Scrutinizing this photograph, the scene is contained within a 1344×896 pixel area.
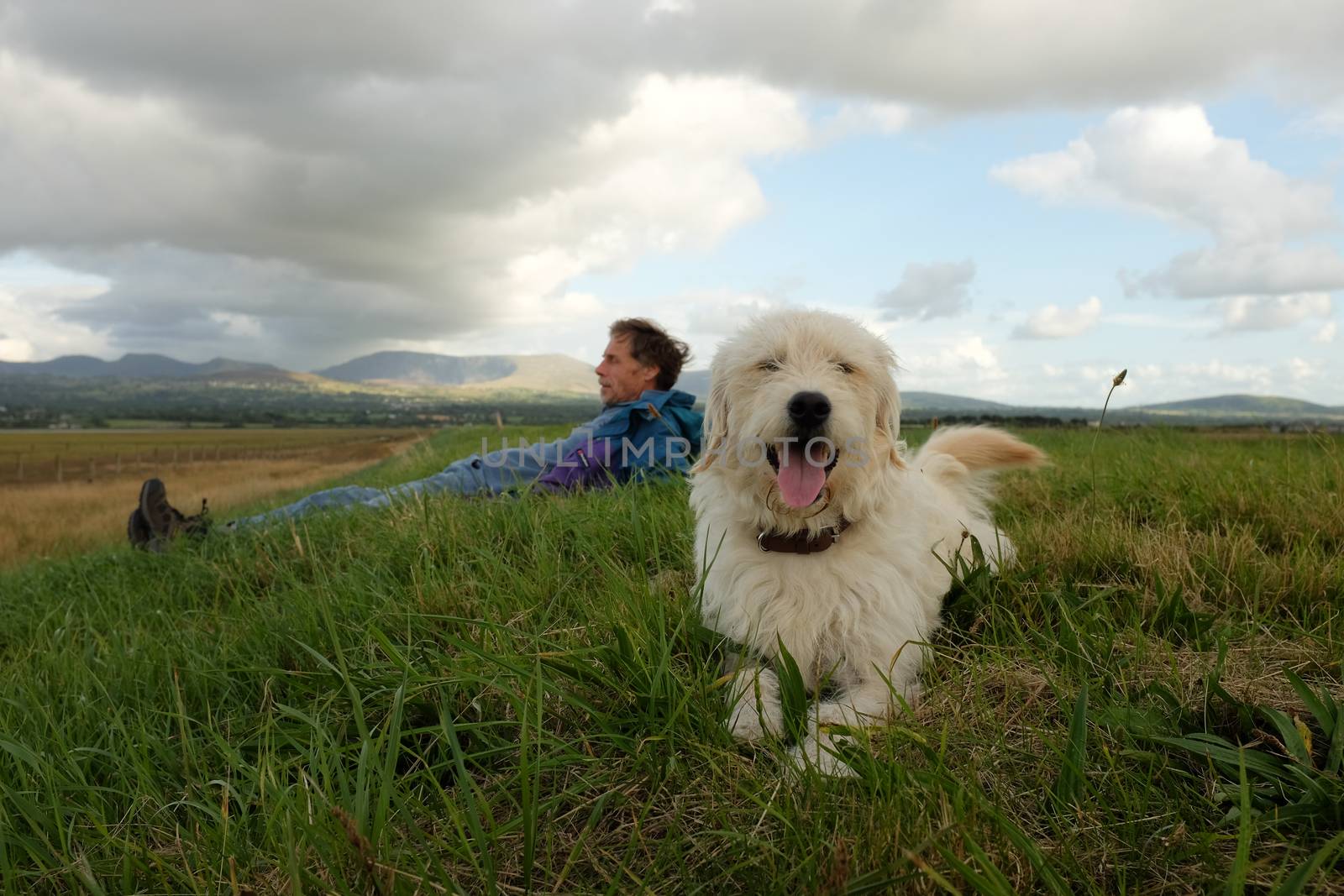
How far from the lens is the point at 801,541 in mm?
3145

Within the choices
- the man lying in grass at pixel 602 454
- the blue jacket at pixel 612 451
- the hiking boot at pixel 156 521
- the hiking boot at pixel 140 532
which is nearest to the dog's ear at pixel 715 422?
the man lying in grass at pixel 602 454

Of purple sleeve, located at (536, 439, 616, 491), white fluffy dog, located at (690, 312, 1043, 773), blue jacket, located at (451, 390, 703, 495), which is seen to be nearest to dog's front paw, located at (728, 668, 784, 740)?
white fluffy dog, located at (690, 312, 1043, 773)

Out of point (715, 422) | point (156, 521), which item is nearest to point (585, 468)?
point (715, 422)

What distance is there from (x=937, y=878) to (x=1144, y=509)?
4.41 metres

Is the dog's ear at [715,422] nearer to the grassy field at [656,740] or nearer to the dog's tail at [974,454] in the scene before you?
the grassy field at [656,740]

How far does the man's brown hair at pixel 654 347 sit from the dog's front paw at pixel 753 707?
6.06 metres

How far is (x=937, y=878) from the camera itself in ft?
4.82

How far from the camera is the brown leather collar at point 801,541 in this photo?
10.3 feet

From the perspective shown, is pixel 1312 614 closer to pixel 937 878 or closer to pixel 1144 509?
pixel 1144 509

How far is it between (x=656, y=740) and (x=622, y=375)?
6.35m

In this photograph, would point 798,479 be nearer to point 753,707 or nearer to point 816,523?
point 816,523

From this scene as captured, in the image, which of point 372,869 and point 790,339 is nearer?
point 372,869

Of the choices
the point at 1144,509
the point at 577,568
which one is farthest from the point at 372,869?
the point at 1144,509

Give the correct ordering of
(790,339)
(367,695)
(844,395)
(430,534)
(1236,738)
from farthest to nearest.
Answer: (430,534)
(790,339)
(844,395)
(367,695)
(1236,738)
